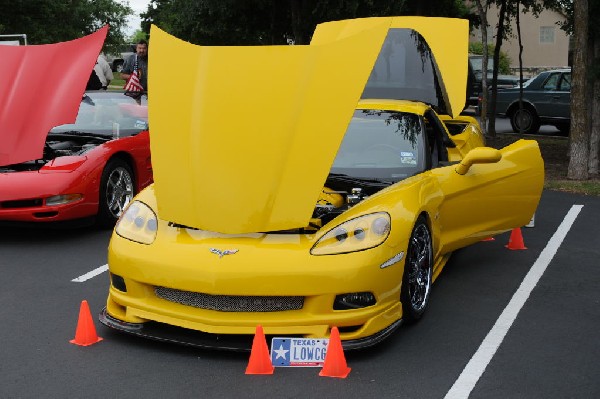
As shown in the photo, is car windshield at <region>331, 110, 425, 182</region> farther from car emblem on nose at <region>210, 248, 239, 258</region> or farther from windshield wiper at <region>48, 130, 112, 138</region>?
windshield wiper at <region>48, 130, 112, 138</region>

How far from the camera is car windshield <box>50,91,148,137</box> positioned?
916 cm

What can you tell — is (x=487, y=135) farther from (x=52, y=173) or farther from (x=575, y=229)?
(x=52, y=173)

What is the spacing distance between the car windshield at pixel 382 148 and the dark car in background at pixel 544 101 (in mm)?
13990

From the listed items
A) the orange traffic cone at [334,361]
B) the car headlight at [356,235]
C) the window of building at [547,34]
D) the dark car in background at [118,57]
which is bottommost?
the orange traffic cone at [334,361]

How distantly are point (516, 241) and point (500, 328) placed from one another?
8.44ft

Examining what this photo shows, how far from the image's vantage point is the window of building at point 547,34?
6519 cm

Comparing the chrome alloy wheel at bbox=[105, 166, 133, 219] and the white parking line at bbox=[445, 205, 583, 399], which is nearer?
the white parking line at bbox=[445, 205, 583, 399]

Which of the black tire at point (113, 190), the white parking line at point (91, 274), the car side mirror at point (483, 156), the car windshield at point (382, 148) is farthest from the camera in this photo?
the black tire at point (113, 190)

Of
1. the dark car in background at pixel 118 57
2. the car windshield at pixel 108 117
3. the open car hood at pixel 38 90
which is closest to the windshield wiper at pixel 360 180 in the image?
the open car hood at pixel 38 90

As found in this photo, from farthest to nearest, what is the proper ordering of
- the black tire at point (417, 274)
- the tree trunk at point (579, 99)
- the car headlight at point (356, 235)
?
the tree trunk at point (579, 99) < the black tire at point (417, 274) < the car headlight at point (356, 235)

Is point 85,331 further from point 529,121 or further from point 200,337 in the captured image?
point 529,121

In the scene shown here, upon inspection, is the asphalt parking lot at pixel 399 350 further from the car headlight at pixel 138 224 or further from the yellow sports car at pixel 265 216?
the car headlight at pixel 138 224

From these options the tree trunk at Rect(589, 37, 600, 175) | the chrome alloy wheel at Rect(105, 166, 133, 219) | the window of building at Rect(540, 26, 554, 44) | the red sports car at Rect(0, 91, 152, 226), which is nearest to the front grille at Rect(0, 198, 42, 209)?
the red sports car at Rect(0, 91, 152, 226)

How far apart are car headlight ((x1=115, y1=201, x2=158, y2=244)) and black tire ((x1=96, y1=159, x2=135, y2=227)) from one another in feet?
10.0
